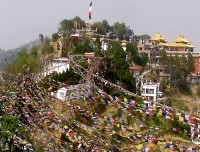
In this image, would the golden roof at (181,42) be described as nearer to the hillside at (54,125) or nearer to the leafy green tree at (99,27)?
the leafy green tree at (99,27)

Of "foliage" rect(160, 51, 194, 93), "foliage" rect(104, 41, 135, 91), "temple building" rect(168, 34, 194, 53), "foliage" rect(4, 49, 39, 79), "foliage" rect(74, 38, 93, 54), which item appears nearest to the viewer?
"foliage" rect(4, 49, 39, 79)

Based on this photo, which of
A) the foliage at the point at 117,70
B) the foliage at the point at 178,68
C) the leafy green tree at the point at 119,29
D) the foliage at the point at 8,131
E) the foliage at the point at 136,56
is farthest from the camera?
the leafy green tree at the point at 119,29

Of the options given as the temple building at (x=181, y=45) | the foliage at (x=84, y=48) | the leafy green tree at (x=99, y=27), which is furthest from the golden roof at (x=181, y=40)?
the foliage at (x=84, y=48)

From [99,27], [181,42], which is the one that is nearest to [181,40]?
[181,42]

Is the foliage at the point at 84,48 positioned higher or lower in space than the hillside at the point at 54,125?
higher

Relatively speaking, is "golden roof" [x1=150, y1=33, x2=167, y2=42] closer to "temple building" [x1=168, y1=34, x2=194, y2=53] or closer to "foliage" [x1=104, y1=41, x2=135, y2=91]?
"temple building" [x1=168, y1=34, x2=194, y2=53]

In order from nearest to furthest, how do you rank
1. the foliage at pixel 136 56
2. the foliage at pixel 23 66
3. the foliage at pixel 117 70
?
the foliage at pixel 23 66 < the foliage at pixel 117 70 < the foliage at pixel 136 56

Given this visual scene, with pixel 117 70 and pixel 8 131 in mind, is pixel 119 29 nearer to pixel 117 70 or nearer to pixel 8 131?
pixel 117 70

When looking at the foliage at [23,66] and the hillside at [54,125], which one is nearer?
the hillside at [54,125]

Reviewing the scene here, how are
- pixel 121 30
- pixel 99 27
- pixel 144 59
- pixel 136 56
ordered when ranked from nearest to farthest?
pixel 136 56 → pixel 144 59 → pixel 99 27 → pixel 121 30

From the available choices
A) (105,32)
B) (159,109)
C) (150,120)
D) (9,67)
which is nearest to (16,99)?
(159,109)

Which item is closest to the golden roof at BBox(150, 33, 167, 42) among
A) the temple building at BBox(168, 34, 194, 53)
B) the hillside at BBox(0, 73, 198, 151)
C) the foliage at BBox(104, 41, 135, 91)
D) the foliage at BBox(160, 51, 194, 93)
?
the temple building at BBox(168, 34, 194, 53)

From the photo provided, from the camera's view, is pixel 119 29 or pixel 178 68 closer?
pixel 178 68

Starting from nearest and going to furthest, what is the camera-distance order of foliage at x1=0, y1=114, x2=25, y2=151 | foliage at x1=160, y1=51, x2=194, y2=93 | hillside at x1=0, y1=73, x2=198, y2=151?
1. hillside at x1=0, y1=73, x2=198, y2=151
2. foliage at x1=0, y1=114, x2=25, y2=151
3. foliage at x1=160, y1=51, x2=194, y2=93
